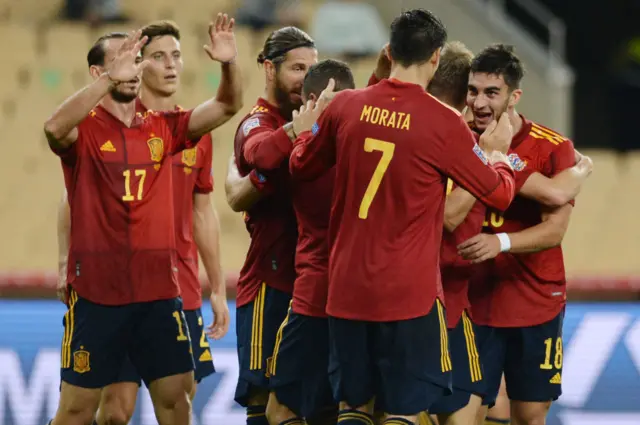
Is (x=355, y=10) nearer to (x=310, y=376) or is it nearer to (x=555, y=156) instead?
(x=555, y=156)

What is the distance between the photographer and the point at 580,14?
54.1ft

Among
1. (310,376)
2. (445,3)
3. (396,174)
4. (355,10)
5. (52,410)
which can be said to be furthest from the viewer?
(445,3)

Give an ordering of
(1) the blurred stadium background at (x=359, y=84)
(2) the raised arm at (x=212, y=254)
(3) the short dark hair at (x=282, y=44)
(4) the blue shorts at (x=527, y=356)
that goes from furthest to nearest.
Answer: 1. (1) the blurred stadium background at (x=359, y=84)
2. (2) the raised arm at (x=212, y=254)
3. (4) the blue shorts at (x=527, y=356)
4. (3) the short dark hair at (x=282, y=44)

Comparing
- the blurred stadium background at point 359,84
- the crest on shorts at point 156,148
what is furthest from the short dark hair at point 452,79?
the blurred stadium background at point 359,84

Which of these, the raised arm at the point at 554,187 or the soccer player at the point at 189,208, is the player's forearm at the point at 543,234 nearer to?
the raised arm at the point at 554,187

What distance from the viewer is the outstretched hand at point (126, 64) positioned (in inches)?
213

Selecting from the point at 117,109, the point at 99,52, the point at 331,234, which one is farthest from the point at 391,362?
the point at 99,52

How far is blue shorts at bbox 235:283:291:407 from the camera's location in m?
5.75

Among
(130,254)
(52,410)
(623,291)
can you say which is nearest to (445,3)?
(623,291)

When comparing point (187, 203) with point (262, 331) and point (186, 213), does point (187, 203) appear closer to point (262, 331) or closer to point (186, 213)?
point (186, 213)

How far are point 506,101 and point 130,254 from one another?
1.89 meters

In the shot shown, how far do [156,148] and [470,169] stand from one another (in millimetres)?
1696

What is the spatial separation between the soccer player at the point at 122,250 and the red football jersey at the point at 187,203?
0.72 meters

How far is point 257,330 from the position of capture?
19.0 ft
